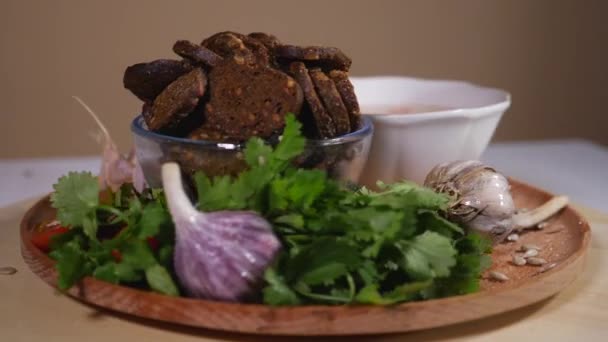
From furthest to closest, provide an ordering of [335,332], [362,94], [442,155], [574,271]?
[362,94] → [442,155] → [574,271] → [335,332]

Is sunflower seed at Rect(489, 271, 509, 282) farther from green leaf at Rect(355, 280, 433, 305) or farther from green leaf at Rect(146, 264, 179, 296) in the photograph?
green leaf at Rect(146, 264, 179, 296)

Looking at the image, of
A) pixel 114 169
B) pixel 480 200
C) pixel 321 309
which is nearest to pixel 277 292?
pixel 321 309

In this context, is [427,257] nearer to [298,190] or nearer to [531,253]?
[298,190]

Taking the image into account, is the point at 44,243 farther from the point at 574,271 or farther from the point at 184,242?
the point at 574,271

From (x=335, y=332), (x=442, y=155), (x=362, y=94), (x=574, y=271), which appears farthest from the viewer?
(x=362, y=94)

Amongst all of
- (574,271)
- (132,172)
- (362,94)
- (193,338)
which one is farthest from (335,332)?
(362,94)

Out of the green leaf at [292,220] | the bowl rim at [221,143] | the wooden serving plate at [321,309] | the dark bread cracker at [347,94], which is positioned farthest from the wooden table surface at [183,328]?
the dark bread cracker at [347,94]
